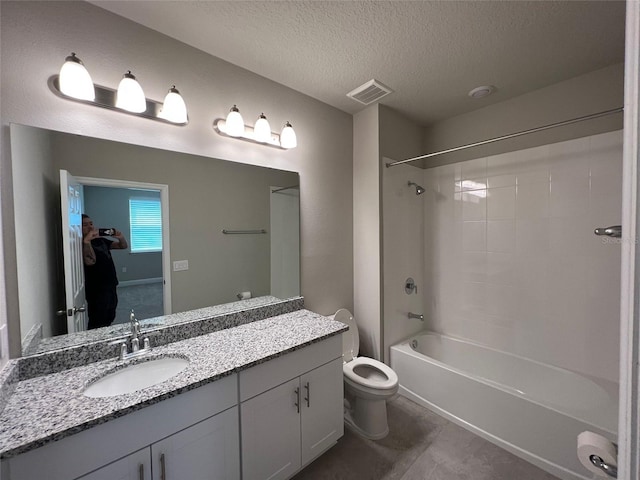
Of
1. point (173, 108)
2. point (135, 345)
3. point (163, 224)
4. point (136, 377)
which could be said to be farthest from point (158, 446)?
point (173, 108)

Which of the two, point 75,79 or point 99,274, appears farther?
point 99,274

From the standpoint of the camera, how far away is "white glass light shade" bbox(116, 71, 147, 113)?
1257 millimetres

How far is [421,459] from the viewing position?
1634mm

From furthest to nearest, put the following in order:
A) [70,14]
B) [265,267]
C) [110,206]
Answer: [265,267], [110,206], [70,14]

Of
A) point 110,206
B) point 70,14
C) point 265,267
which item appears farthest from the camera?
point 265,267

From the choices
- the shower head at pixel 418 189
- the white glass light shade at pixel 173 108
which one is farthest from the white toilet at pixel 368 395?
the white glass light shade at pixel 173 108

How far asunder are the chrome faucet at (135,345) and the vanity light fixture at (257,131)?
3.96 feet

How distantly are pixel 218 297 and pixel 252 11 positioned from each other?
1602 millimetres

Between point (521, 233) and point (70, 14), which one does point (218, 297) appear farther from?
point (521, 233)

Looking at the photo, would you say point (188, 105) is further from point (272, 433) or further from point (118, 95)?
point (272, 433)

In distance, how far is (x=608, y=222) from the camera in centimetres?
176

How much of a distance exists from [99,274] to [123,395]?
0.64m

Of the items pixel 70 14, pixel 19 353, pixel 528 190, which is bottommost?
pixel 19 353

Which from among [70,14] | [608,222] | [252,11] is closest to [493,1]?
[252,11]
